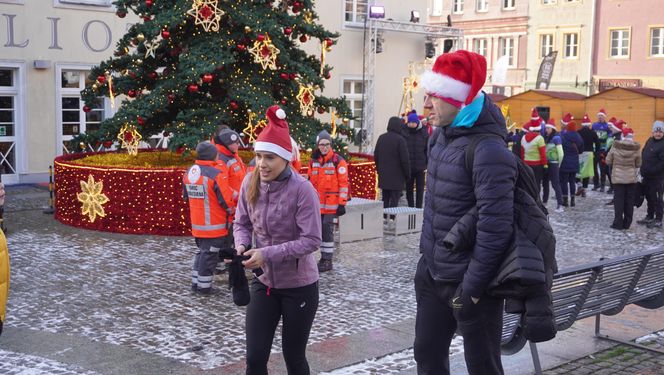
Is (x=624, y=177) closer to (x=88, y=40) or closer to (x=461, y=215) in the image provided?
(x=461, y=215)

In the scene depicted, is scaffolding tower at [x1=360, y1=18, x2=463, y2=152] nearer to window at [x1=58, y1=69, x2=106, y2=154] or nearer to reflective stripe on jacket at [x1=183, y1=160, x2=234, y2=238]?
window at [x1=58, y1=69, x2=106, y2=154]

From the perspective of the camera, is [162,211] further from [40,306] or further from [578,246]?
[578,246]

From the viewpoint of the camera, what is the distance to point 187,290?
30.6ft

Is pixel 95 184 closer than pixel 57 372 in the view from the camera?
No

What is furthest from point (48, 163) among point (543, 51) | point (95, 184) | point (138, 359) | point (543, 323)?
point (543, 51)

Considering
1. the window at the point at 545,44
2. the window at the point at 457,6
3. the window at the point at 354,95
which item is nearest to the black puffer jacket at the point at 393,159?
the window at the point at 354,95

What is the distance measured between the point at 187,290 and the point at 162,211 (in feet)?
12.6

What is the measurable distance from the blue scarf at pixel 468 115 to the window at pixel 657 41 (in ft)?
135

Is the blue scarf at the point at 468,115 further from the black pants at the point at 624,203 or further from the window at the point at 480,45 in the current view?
the window at the point at 480,45

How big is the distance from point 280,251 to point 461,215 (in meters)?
1.18

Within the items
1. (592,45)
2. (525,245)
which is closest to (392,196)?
(525,245)

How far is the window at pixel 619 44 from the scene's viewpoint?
43.4m

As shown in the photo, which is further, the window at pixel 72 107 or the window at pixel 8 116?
the window at pixel 72 107

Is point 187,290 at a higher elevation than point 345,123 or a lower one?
lower
